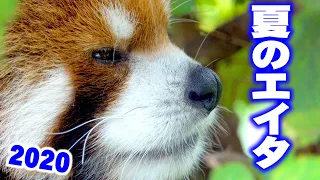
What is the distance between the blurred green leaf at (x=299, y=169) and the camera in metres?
1.33

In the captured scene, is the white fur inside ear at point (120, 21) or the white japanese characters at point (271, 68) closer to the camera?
the white fur inside ear at point (120, 21)

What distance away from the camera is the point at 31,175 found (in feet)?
4.30

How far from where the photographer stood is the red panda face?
125 cm

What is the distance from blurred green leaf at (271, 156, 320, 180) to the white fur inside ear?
52 cm

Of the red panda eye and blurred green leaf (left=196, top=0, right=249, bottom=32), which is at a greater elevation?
blurred green leaf (left=196, top=0, right=249, bottom=32)

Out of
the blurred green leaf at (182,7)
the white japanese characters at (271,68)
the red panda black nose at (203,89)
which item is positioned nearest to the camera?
the red panda black nose at (203,89)

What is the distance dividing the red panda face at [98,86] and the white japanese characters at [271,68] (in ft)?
0.51

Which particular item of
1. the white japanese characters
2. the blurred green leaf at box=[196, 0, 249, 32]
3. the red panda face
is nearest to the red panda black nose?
the red panda face

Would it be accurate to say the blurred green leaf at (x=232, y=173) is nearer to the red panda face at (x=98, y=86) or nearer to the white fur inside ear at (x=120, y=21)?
the red panda face at (x=98, y=86)

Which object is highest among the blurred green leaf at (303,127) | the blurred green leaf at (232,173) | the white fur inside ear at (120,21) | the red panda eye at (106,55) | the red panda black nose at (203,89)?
the white fur inside ear at (120,21)

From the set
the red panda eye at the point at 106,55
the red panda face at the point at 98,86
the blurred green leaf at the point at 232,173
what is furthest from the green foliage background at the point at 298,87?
the red panda eye at the point at 106,55

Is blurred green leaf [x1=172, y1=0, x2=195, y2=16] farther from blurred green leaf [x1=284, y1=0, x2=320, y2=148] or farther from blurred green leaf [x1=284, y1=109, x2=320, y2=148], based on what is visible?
blurred green leaf [x1=284, y1=109, x2=320, y2=148]

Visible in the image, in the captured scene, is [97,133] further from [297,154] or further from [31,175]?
[297,154]

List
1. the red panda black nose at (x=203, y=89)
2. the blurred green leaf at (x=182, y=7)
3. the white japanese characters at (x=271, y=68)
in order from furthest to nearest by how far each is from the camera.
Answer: the blurred green leaf at (x=182, y=7) < the white japanese characters at (x=271, y=68) < the red panda black nose at (x=203, y=89)
